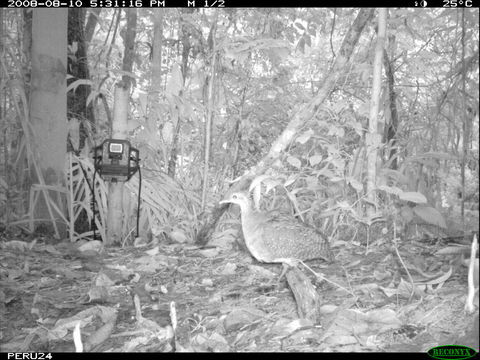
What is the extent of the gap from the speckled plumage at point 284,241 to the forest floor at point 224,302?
3.8 inches

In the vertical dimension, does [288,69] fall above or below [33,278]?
above

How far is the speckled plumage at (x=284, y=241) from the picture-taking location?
2578 millimetres

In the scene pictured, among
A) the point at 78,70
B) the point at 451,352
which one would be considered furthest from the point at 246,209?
the point at 78,70

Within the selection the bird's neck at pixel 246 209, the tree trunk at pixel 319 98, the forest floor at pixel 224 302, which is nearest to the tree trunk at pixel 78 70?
the forest floor at pixel 224 302

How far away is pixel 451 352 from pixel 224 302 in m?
1.13

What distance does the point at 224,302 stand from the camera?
2.28 m

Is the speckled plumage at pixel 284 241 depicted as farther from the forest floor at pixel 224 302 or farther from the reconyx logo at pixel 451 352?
the reconyx logo at pixel 451 352

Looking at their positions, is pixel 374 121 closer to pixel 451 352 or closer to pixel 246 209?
pixel 246 209

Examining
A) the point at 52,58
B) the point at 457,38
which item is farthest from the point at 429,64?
the point at 52,58

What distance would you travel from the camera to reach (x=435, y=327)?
169cm

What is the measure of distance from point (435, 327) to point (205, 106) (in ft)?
9.03

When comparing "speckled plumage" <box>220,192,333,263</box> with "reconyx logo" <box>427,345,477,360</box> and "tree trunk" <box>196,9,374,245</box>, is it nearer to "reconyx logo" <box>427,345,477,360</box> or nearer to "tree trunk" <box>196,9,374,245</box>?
"tree trunk" <box>196,9,374,245</box>

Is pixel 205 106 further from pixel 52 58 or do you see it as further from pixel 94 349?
pixel 94 349

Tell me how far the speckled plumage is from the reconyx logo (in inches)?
44.2
